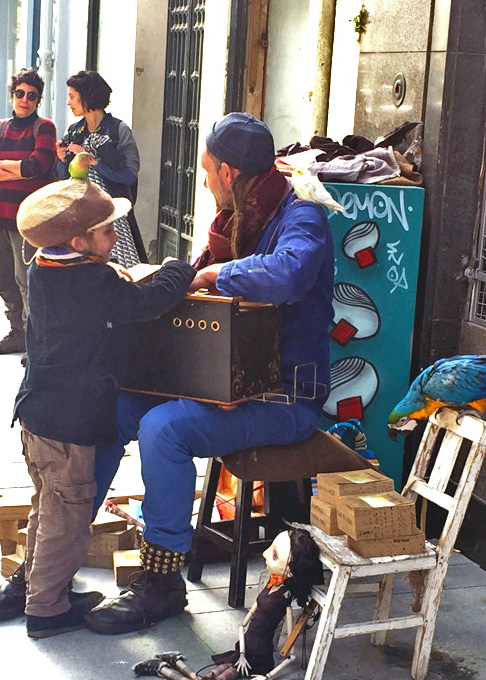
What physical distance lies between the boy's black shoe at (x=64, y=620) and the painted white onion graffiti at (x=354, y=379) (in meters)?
1.47

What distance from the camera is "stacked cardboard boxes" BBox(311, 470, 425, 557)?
11.6ft

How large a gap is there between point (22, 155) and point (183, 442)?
4.68m

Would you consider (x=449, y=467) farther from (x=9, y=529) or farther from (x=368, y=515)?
(x=9, y=529)

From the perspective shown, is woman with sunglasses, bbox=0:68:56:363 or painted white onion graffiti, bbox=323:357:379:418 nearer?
painted white onion graffiti, bbox=323:357:379:418

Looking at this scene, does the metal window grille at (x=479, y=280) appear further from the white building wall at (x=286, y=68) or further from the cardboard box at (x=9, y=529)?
the white building wall at (x=286, y=68)

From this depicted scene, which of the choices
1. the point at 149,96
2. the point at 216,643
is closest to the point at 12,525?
the point at 216,643

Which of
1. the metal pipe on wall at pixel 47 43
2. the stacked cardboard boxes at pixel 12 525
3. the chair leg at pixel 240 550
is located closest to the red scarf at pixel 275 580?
the chair leg at pixel 240 550

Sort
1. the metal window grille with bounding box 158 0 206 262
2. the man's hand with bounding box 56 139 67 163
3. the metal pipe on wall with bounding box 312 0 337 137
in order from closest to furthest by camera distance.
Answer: the metal pipe on wall with bounding box 312 0 337 137
the man's hand with bounding box 56 139 67 163
the metal window grille with bounding box 158 0 206 262

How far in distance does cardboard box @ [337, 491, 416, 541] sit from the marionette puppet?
0.48 feet

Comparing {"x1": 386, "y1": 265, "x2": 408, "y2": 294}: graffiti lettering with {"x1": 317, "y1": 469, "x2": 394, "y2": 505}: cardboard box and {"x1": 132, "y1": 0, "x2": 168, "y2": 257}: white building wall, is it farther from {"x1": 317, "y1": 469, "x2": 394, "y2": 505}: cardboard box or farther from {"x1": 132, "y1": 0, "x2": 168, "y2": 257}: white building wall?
{"x1": 132, "y1": 0, "x2": 168, "y2": 257}: white building wall

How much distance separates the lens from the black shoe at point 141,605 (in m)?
3.96

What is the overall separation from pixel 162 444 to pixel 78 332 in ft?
1.58

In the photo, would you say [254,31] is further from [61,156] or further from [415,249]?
[415,249]

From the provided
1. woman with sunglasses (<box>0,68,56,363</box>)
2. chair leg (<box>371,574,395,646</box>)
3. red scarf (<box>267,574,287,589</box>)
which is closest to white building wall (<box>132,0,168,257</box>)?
woman with sunglasses (<box>0,68,56,363</box>)
